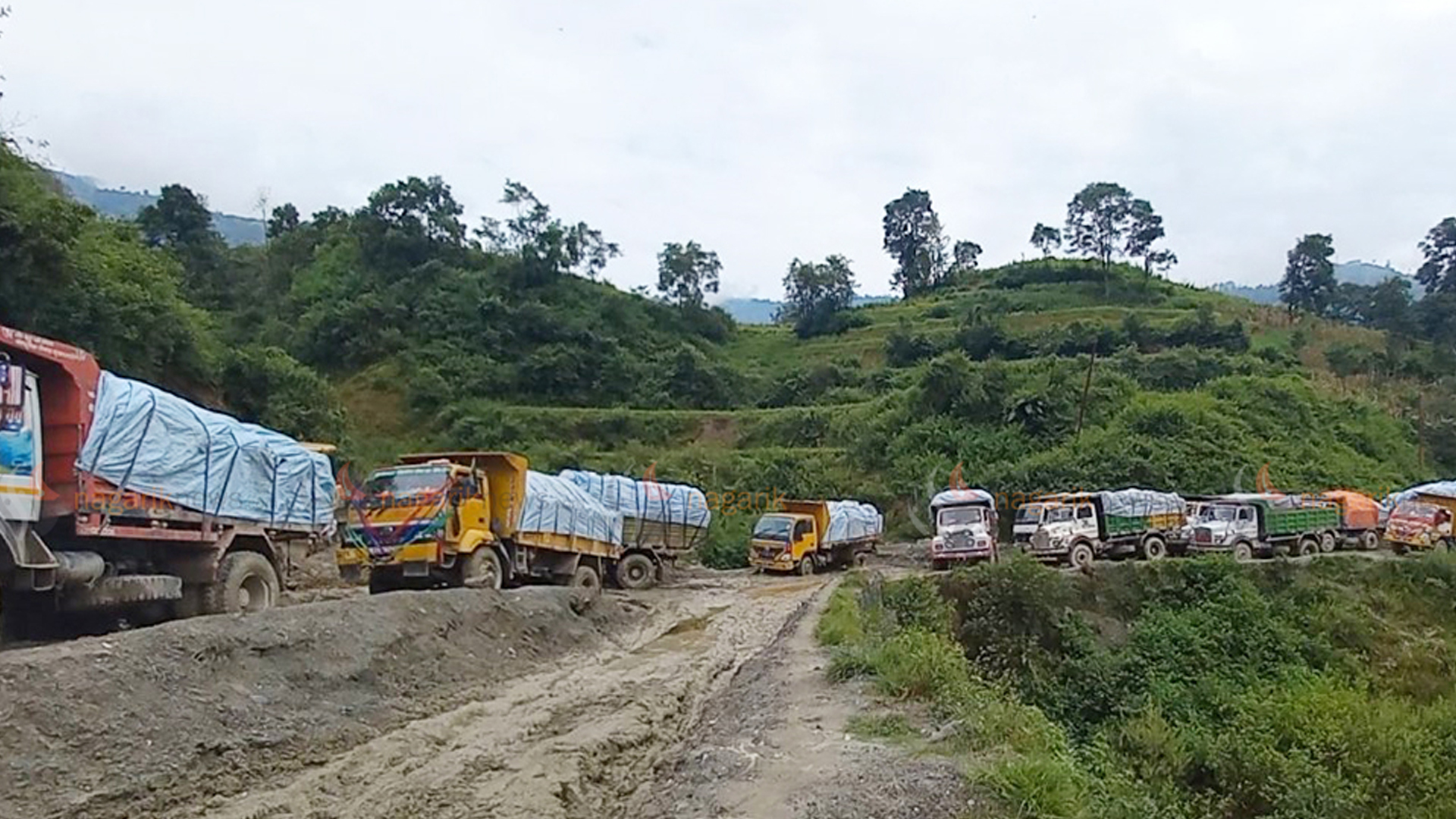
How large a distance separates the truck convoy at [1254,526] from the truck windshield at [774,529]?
11.9m

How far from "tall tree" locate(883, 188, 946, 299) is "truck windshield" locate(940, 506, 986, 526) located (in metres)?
58.9

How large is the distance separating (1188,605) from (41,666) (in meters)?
24.6

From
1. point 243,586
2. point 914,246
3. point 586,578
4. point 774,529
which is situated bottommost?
point 586,578

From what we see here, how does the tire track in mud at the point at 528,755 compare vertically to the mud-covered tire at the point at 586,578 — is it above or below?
below

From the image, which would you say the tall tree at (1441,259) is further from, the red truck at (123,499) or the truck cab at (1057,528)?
the red truck at (123,499)

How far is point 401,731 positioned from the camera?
9422mm

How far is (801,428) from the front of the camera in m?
53.5

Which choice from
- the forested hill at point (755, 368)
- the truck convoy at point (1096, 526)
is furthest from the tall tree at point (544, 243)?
the truck convoy at point (1096, 526)

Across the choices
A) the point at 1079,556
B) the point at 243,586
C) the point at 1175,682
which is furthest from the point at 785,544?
the point at 243,586

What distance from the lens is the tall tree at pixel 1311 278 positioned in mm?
73188

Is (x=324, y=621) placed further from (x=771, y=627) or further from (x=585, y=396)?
(x=585, y=396)

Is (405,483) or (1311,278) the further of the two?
(1311,278)

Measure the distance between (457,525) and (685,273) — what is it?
5702cm

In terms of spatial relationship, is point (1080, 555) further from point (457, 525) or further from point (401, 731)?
point (401, 731)
